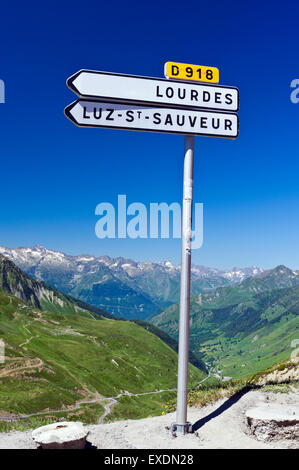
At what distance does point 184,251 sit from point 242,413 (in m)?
7.43

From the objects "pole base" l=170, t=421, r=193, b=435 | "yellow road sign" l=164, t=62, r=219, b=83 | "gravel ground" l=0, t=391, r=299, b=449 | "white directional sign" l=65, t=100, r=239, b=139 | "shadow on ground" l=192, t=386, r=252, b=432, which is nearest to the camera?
"gravel ground" l=0, t=391, r=299, b=449

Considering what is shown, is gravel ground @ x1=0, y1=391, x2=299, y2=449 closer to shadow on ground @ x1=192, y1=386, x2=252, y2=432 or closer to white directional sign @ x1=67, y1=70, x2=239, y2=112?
shadow on ground @ x1=192, y1=386, x2=252, y2=432

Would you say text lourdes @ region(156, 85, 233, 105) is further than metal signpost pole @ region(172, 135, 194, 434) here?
Yes

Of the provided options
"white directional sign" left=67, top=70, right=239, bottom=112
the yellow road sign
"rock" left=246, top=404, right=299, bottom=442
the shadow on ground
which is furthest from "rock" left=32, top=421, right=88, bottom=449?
the yellow road sign

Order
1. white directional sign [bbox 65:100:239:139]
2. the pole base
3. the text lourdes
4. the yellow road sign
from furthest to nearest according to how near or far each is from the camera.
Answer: the yellow road sign
the text lourdes
the pole base
white directional sign [bbox 65:100:239:139]

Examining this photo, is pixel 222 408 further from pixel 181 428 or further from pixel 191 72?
pixel 191 72

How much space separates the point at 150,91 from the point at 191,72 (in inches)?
71.5

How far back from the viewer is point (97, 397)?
632 ft

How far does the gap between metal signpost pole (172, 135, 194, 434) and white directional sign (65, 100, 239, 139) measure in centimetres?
59

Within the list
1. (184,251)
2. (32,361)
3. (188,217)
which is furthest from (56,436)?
(32,361)

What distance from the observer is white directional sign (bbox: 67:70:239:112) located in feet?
41.8

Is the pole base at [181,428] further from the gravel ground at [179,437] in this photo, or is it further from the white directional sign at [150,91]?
the white directional sign at [150,91]

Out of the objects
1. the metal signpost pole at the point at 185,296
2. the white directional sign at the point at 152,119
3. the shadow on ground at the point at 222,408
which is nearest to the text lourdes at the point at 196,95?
the white directional sign at the point at 152,119
